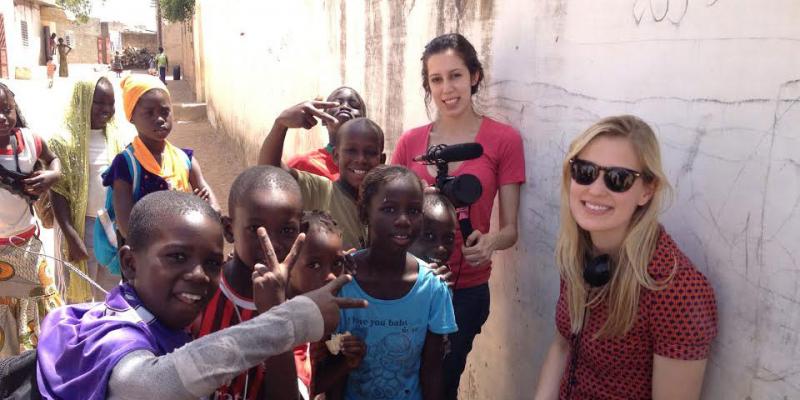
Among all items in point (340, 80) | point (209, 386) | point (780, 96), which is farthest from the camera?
point (340, 80)

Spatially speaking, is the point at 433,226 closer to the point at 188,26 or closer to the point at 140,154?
the point at 140,154

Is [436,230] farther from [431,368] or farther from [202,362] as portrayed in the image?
[202,362]

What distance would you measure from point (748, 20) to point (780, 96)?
0.23 m

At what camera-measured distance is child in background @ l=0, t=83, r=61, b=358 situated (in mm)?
3295

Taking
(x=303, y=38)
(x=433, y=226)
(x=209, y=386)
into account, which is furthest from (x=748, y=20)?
(x=303, y=38)

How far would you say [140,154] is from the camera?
3031 mm

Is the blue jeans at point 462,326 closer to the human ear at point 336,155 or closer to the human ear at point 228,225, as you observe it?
the human ear at point 336,155

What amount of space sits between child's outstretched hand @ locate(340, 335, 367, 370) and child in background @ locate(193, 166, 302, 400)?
30cm

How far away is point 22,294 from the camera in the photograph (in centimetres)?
332

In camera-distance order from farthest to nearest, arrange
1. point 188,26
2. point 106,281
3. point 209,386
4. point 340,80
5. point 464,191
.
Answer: point 188,26
point 340,80
point 106,281
point 464,191
point 209,386

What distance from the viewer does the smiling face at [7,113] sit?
324cm

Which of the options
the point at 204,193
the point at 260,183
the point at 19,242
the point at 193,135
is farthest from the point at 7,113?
the point at 193,135

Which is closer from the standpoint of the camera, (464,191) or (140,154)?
Result: (464,191)

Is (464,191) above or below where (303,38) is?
below
